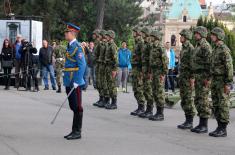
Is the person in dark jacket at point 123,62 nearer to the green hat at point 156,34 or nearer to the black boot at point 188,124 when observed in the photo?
the green hat at point 156,34

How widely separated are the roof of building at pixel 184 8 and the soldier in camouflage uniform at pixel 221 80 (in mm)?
126871

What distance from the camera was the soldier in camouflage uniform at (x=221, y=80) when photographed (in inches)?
478

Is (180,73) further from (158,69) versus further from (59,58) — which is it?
(59,58)

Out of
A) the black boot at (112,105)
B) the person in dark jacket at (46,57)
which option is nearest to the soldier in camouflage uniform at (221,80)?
the black boot at (112,105)

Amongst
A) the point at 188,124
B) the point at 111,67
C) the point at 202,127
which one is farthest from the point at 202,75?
the point at 111,67

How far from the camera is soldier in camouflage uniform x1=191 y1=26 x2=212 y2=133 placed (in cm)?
1271

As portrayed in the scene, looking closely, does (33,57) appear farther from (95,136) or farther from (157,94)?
(95,136)

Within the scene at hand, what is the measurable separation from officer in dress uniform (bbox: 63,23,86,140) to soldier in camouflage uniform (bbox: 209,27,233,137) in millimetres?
2643

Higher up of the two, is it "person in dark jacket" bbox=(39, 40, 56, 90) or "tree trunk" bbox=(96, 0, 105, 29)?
"tree trunk" bbox=(96, 0, 105, 29)

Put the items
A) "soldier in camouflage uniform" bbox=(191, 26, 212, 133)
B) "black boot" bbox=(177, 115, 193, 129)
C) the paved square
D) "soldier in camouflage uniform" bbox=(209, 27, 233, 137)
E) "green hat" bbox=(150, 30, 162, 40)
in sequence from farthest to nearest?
"green hat" bbox=(150, 30, 162, 40) → "black boot" bbox=(177, 115, 193, 129) → "soldier in camouflage uniform" bbox=(191, 26, 212, 133) → "soldier in camouflage uniform" bbox=(209, 27, 233, 137) → the paved square

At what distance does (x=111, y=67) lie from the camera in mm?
17172

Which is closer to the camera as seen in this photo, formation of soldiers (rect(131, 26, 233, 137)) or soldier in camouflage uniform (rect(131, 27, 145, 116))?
formation of soldiers (rect(131, 26, 233, 137))

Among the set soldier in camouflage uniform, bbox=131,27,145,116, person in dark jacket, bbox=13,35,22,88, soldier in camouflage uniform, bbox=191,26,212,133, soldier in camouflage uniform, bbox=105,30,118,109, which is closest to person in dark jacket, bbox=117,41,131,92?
person in dark jacket, bbox=13,35,22,88

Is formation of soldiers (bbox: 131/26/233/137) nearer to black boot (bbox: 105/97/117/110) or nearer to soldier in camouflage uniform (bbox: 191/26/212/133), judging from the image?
soldier in camouflage uniform (bbox: 191/26/212/133)
